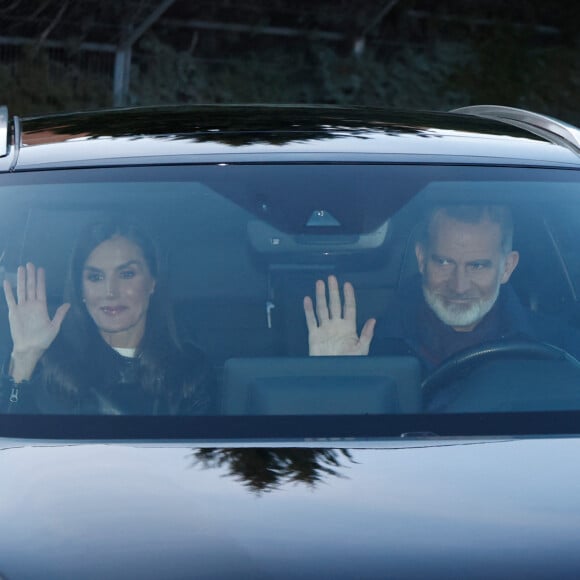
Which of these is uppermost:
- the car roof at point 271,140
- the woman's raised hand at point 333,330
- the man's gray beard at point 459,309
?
the car roof at point 271,140

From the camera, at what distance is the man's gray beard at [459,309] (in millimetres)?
2953

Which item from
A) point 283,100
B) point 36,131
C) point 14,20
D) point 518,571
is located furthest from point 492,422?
point 283,100

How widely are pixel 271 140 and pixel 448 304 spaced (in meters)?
0.59

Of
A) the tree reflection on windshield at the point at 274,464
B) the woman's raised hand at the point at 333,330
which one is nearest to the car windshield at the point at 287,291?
the woman's raised hand at the point at 333,330

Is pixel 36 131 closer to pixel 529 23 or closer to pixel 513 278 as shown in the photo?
pixel 513 278

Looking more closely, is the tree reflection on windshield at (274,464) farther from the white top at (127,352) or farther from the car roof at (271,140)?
the car roof at (271,140)

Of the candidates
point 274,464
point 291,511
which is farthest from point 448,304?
point 291,511

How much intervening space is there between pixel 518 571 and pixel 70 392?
1.09 meters

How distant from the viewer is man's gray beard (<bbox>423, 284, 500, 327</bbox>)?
2.95 m

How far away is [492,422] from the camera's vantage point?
2430 mm

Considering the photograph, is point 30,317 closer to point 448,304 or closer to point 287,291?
point 287,291

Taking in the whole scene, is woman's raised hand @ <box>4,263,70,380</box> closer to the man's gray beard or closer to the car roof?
the car roof

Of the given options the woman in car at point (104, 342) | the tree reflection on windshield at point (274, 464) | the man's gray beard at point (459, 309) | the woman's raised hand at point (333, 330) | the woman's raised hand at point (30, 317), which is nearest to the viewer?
the tree reflection on windshield at point (274, 464)

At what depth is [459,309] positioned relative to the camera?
2982mm
